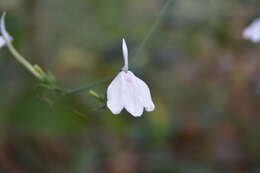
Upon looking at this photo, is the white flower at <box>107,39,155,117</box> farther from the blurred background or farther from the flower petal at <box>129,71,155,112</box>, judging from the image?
the blurred background

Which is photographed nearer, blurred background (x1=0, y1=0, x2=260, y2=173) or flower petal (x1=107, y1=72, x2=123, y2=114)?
flower petal (x1=107, y1=72, x2=123, y2=114)

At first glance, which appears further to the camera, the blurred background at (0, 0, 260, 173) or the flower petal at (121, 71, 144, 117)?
the blurred background at (0, 0, 260, 173)

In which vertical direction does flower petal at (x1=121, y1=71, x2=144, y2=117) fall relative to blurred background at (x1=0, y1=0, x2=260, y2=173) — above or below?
above

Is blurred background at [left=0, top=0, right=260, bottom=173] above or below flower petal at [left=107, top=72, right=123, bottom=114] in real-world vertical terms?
below

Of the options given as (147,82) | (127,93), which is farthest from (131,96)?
(147,82)

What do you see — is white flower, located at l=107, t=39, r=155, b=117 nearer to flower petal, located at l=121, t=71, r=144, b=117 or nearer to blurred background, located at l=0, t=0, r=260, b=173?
flower petal, located at l=121, t=71, r=144, b=117

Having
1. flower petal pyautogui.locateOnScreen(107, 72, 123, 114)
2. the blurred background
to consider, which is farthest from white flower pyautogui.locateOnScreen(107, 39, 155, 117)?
the blurred background

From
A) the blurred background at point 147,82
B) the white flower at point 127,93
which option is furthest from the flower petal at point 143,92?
the blurred background at point 147,82

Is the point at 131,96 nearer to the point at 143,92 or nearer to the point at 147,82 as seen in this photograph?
the point at 143,92
